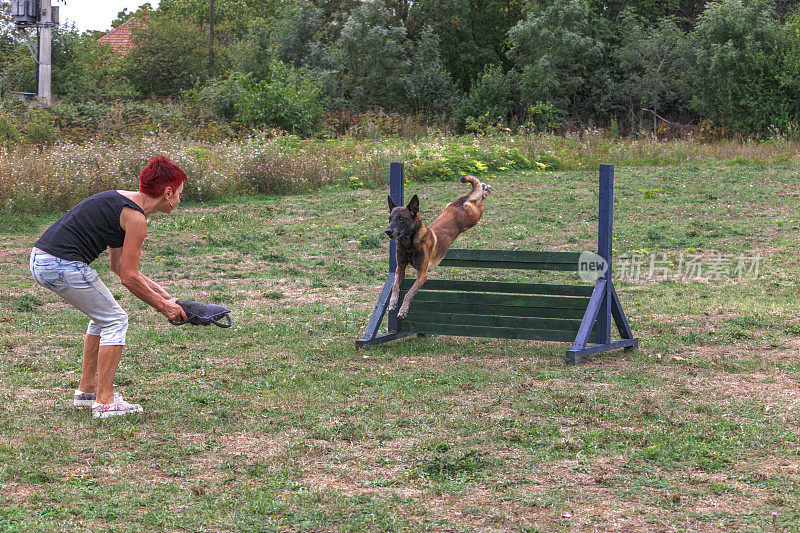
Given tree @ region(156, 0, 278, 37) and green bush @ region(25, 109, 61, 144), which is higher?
tree @ region(156, 0, 278, 37)

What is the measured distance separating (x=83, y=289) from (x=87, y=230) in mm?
420

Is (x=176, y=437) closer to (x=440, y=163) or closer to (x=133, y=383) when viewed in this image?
(x=133, y=383)

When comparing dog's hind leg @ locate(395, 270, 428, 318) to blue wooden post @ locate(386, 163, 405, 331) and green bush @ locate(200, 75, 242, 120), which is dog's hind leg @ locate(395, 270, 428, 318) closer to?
blue wooden post @ locate(386, 163, 405, 331)

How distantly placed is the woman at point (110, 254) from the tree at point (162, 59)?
1380 inches

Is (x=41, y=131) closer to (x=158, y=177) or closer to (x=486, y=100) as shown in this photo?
(x=158, y=177)

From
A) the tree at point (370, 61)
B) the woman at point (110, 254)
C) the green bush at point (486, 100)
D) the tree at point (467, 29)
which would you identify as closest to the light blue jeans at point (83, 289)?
the woman at point (110, 254)

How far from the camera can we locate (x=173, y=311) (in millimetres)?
5918

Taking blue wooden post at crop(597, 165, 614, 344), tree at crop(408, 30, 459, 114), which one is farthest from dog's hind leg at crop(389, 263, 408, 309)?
tree at crop(408, 30, 459, 114)

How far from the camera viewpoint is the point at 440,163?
21.5 metres

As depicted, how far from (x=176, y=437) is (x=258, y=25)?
121 feet

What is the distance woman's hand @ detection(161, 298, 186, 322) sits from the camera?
19.3 feet

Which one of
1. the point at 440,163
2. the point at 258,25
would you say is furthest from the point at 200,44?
the point at 440,163

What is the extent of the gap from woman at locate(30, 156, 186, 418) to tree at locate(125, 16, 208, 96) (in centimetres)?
3506

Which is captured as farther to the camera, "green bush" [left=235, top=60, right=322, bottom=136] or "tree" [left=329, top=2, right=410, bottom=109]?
"tree" [left=329, top=2, right=410, bottom=109]
